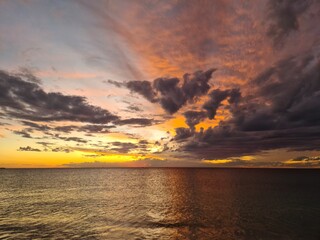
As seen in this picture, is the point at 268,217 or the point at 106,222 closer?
the point at 106,222

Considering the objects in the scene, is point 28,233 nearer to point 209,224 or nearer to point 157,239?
point 157,239

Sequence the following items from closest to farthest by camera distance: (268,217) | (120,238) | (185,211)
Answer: (120,238)
(268,217)
(185,211)

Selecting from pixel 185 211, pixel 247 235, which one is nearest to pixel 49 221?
pixel 185 211

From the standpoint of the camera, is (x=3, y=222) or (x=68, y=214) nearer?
(x=3, y=222)

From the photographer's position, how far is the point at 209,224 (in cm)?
3766

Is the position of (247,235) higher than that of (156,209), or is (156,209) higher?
(156,209)

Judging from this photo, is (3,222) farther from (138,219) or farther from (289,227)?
(289,227)

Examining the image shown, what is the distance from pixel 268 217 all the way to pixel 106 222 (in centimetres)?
2600

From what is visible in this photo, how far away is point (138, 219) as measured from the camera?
40.9m

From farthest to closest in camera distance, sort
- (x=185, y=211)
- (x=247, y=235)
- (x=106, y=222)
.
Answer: (x=185, y=211), (x=106, y=222), (x=247, y=235)

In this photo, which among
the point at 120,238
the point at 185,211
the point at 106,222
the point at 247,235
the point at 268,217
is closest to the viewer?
the point at 120,238

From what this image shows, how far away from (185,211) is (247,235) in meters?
17.4

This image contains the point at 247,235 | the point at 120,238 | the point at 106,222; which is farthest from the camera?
the point at 106,222

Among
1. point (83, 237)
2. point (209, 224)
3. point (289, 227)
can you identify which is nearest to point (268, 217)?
point (289, 227)
